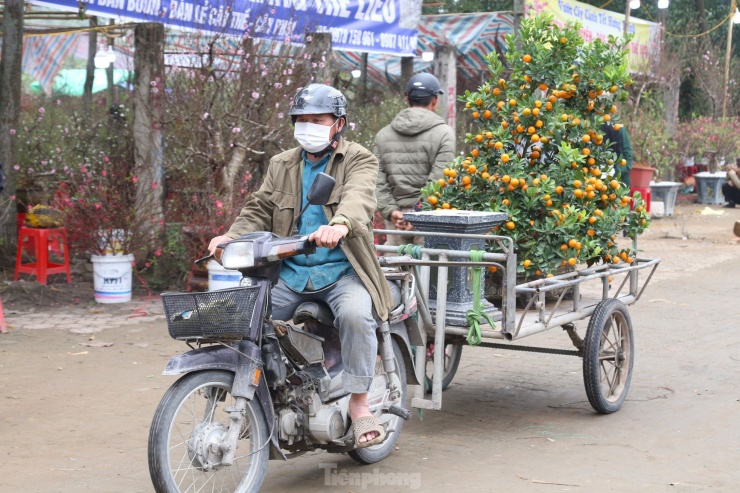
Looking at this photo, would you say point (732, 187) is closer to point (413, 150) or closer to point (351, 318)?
point (413, 150)

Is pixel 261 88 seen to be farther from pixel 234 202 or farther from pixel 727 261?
pixel 727 261

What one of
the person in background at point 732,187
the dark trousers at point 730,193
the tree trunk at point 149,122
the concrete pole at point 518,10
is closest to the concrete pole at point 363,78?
the concrete pole at point 518,10

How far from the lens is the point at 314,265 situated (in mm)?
4648

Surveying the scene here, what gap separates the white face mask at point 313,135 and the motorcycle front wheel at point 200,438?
1146mm

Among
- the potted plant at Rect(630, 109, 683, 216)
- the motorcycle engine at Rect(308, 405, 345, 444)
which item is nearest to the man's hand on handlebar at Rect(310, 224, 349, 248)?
the motorcycle engine at Rect(308, 405, 345, 444)

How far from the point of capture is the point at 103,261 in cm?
908

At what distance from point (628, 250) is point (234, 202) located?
4174mm

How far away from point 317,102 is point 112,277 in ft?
16.8

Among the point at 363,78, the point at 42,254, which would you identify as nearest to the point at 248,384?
the point at 42,254

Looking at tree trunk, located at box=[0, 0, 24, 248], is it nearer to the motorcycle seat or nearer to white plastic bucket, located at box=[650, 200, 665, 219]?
the motorcycle seat

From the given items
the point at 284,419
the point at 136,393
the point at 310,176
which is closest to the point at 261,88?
the point at 136,393

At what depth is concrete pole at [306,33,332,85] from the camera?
407 inches

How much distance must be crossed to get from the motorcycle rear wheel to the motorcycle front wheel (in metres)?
0.70

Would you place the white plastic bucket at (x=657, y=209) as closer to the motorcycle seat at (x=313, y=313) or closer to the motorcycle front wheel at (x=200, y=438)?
the motorcycle seat at (x=313, y=313)
